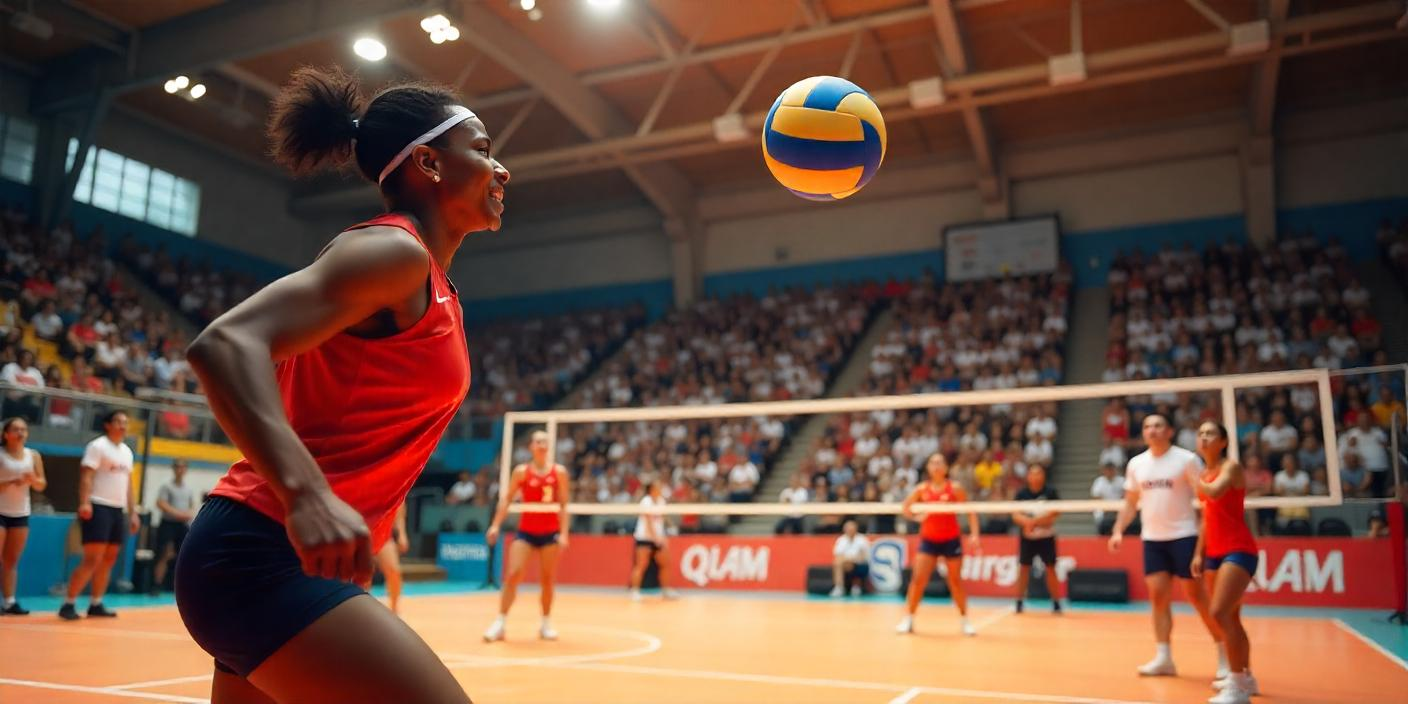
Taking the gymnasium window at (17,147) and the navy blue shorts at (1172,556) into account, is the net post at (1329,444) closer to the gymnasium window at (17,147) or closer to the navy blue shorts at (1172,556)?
the navy blue shorts at (1172,556)

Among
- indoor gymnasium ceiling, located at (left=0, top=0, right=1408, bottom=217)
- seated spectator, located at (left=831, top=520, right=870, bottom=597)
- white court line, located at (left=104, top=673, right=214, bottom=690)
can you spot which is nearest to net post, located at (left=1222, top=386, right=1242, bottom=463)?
white court line, located at (left=104, top=673, right=214, bottom=690)

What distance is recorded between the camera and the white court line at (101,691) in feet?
18.3

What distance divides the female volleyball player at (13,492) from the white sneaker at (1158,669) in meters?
9.92

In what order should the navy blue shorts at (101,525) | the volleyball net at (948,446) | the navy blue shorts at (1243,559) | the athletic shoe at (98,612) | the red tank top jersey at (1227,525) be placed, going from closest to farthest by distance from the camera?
the navy blue shorts at (1243,559) < the red tank top jersey at (1227,525) < the navy blue shorts at (101,525) < the athletic shoe at (98,612) < the volleyball net at (948,446)

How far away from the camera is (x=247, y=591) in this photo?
68.4 inches

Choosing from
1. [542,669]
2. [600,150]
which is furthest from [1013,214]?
[542,669]

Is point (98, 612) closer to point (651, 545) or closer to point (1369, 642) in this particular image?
point (651, 545)

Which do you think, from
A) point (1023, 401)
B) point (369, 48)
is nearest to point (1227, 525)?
point (1023, 401)

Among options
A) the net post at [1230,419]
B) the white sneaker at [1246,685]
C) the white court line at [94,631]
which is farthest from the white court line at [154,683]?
the net post at [1230,419]

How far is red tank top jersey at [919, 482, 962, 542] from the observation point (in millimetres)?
10078

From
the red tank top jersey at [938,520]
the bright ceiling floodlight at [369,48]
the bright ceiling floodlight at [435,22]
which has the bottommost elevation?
the red tank top jersey at [938,520]

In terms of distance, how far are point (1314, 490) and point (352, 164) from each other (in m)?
14.2

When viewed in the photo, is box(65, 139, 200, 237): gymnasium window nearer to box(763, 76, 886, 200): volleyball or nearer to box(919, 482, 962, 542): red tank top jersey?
box(919, 482, 962, 542): red tank top jersey

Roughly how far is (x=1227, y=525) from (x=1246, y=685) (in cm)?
102
